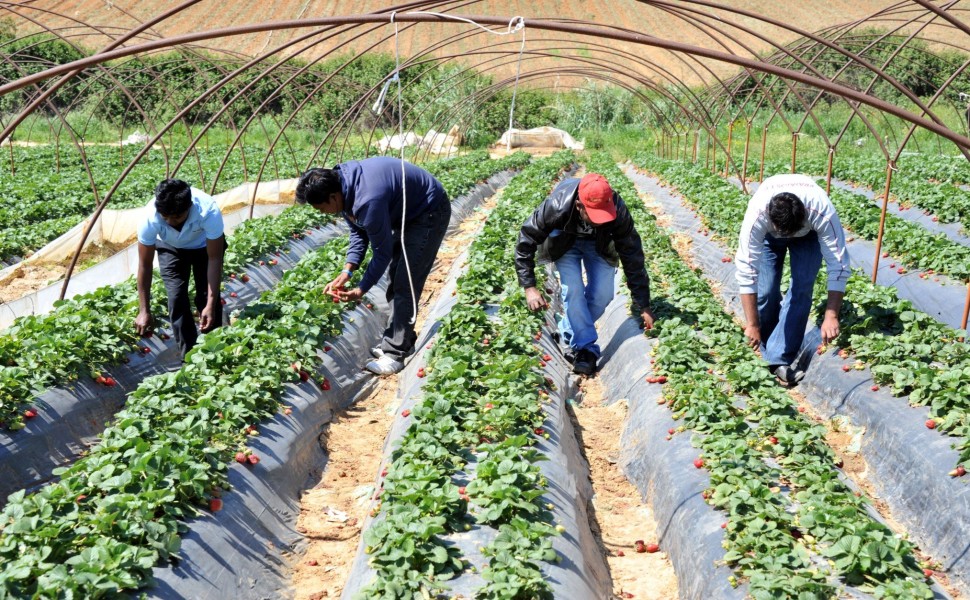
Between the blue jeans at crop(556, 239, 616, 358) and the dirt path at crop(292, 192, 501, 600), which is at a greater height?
the blue jeans at crop(556, 239, 616, 358)

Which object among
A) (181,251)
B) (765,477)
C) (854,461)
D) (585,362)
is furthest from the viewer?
(585,362)

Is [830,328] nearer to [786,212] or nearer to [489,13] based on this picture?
[786,212]

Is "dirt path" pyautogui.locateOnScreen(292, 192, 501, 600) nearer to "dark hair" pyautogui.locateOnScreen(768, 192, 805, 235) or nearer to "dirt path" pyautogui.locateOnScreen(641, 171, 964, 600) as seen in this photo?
"dirt path" pyautogui.locateOnScreen(641, 171, 964, 600)

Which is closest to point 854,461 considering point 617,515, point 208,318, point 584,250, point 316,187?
point 617,515

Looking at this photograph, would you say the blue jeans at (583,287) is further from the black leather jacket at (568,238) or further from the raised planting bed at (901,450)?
the raised planting bed at (901,450)

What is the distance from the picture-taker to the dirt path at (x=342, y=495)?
14.4 feet

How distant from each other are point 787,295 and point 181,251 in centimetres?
464

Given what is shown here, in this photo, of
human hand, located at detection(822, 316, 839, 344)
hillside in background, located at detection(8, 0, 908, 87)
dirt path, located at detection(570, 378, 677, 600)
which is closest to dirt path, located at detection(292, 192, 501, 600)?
dirt path, located at detection(570, 378, 677, 600)

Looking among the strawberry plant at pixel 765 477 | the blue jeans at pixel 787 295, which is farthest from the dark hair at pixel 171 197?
the blue jeans at pixel 787 295

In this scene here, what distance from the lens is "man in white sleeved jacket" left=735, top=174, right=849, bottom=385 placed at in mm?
5941

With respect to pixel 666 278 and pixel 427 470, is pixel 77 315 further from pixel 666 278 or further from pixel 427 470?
pixel 666 278

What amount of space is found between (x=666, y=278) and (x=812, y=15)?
52090mm

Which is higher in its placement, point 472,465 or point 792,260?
point 792,260

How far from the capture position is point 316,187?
5820 millimetres
